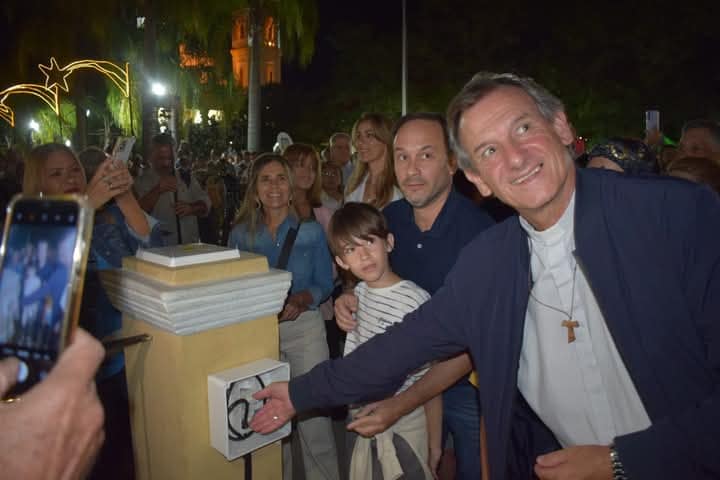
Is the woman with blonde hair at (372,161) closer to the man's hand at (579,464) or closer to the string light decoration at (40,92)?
the man's hand at (579,464)

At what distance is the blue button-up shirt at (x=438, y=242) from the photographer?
288 cm

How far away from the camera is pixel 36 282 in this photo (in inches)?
45.4

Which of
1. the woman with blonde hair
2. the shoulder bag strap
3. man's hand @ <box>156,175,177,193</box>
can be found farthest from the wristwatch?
man's hand @ <box>156,175,177,193</box>

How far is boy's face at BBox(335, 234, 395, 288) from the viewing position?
2.89 m

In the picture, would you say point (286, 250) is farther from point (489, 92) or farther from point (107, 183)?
point (489, 92)

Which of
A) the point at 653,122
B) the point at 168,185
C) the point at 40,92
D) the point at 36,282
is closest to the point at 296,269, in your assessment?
the point at 36,282

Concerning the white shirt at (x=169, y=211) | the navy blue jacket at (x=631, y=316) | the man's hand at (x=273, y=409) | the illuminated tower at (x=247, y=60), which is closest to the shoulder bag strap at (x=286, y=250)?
the navy blue jacket at (x=631, y=316)

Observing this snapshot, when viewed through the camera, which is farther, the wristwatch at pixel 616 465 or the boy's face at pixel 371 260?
the boy's face at pixel 371 260

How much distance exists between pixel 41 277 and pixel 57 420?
1.01 feet

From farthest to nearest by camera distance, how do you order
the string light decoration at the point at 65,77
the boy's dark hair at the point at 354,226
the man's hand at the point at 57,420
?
the string light decoration at the point at 65,77
the boy's dark hair at the point at 354,226
the man's hand at the point at 57,420

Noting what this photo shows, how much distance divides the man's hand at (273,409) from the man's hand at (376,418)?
18.0 inches

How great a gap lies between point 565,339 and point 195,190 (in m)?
6.30

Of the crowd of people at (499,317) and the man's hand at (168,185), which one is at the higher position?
the man's hand at (168,185)

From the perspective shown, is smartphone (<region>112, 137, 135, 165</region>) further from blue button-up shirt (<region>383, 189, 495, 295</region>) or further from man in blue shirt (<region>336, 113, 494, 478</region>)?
blue button-up shirt (<region>383, 189, 495, 295</region>)
